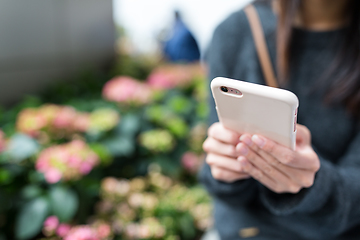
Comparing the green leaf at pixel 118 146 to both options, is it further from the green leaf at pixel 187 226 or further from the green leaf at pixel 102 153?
the green leaf at pixel 187 226

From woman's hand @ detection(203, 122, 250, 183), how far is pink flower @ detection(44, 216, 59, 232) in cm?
58

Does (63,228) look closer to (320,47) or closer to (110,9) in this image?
(320,47)

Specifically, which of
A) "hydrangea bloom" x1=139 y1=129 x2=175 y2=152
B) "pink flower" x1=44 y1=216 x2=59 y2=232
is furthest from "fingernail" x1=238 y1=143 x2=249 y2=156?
"hydrangea bloom" x1=139 y1=129 x2=175 y2=152

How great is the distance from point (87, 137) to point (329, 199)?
1.07 metres

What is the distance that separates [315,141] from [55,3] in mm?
1990

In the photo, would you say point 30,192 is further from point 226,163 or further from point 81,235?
point 226,163

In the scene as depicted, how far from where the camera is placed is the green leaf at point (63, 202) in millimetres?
1000

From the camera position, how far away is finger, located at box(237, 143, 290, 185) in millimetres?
501

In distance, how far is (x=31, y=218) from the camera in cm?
99

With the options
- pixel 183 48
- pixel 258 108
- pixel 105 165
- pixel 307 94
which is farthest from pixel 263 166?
pixel 183 48

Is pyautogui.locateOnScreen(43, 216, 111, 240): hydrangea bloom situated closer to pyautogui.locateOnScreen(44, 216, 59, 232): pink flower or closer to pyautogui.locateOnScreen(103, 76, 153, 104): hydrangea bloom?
pyautogui.locateOnScreen(44, 216, 59, 232): pink flower

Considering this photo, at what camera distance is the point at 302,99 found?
0.80m

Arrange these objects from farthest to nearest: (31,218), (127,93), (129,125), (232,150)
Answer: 1. (127,93)
2. (129,125)
3. (31,218)
4. (232,150)

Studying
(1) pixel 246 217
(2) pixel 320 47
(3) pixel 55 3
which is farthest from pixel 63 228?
(3) pixel 55 3
